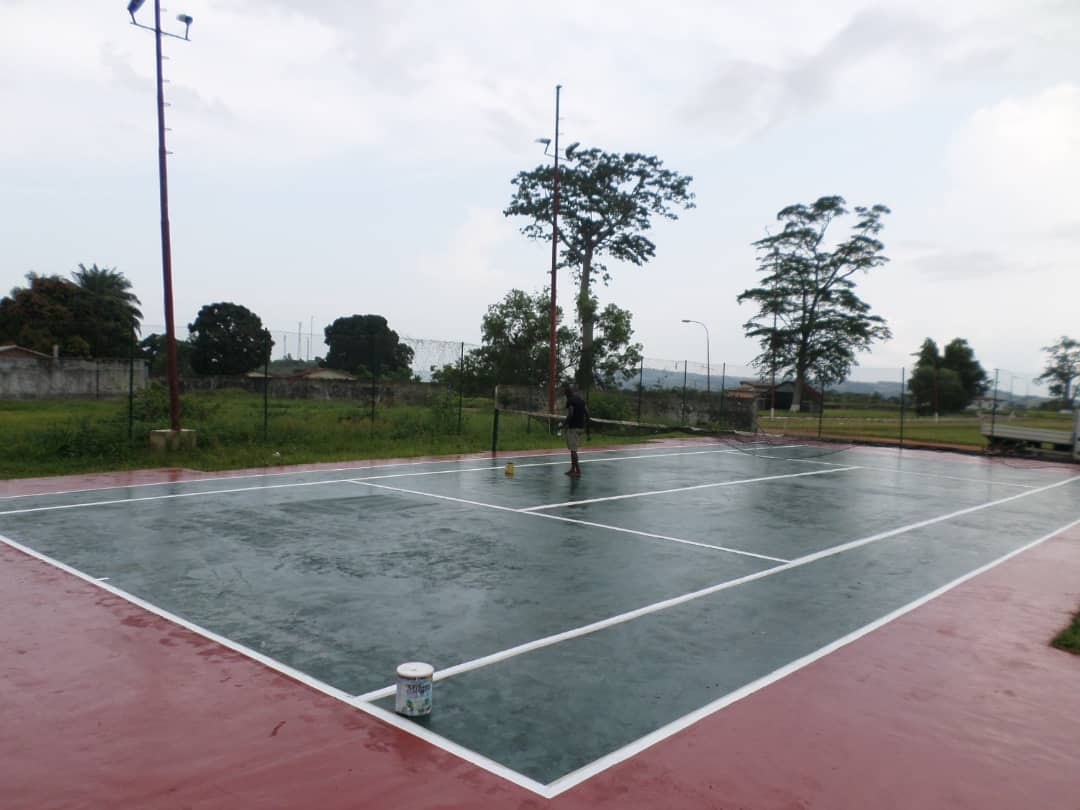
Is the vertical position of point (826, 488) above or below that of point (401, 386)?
below

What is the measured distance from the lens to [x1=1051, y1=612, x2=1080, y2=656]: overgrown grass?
249 inches

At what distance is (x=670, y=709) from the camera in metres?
4.91

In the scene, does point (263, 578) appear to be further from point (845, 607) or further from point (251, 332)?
point (251, 332)

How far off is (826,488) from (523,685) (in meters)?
12.2

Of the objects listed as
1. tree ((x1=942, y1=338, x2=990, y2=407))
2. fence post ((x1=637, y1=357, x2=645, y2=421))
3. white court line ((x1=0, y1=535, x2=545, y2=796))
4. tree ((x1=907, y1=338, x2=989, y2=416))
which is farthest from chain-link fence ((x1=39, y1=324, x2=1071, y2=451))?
tree ((x1=942, y1=338, x2=990, y2=407))

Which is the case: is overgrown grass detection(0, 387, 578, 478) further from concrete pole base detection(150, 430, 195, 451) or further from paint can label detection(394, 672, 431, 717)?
paint can label detection(394, 672, 431, 717)

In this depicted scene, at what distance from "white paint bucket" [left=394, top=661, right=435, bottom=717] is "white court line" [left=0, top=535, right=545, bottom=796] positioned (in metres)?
0.07

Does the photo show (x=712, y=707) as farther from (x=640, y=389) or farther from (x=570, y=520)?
(x=640, y=389)

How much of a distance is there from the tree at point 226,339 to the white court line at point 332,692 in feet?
208

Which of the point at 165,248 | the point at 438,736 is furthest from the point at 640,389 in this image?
the point at 438,736

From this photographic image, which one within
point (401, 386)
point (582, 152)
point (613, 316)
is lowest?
point (401, 386)

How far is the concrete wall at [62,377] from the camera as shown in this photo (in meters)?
36.3

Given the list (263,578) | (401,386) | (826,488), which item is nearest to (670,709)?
(263,578)

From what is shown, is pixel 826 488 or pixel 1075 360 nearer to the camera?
pixel 826 488
